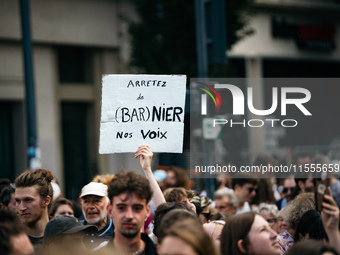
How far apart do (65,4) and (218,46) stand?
7.97 m

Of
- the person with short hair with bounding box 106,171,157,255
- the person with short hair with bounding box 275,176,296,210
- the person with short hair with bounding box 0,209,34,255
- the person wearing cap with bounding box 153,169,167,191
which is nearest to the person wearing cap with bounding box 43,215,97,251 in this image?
the person with short hair with bounding box 106,171,157,255

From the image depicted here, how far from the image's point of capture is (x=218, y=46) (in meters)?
11.3

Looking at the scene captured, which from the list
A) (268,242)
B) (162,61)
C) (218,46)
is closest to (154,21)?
(162,61)

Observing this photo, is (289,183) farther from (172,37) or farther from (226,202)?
(172,37)

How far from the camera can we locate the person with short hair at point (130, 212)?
4.90 m

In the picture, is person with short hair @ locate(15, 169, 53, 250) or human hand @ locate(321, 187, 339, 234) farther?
person with short hair @ locate(15, 169, 53, 250)

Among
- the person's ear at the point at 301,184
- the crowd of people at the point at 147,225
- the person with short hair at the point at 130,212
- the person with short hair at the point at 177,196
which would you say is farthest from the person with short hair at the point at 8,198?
the person's ear at the point at 301,184

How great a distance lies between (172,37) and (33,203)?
1221 centimetres

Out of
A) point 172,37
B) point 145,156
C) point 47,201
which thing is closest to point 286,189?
point 145,156

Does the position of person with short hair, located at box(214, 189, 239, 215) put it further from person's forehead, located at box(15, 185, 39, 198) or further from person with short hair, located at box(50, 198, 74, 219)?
person's forehead, located at box(15, 185, 39, 198)

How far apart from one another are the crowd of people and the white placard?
0.30 m

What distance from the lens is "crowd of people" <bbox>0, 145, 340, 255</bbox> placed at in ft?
13.5

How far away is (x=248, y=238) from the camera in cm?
491

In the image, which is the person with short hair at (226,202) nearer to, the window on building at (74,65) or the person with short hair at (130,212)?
the person with short hair at (130,212)
